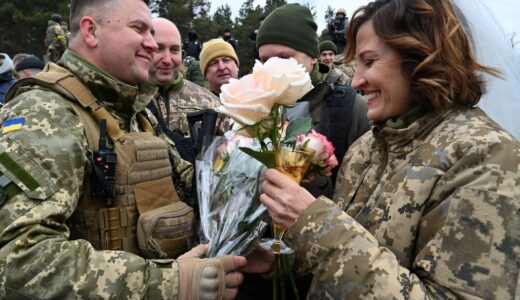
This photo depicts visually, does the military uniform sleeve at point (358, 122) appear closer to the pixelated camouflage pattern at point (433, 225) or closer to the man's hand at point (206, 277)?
the pixelated camouflage pattern at point (433, 225)

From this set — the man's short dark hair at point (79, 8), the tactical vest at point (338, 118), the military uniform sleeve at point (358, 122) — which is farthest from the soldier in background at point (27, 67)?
the military uniform sleeve at point (358, 122)

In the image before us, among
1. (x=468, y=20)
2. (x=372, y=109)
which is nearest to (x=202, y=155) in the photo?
(x=372, y=109)

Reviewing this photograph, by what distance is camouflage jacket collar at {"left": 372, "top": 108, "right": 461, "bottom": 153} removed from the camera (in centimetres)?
179

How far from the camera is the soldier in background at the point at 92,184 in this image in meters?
1.64

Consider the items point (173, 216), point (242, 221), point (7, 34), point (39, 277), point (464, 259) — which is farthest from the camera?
point (7, 34)

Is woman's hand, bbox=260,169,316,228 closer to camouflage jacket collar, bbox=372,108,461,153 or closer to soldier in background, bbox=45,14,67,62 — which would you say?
camouflage jacket collar, bbox=372,108,461,153

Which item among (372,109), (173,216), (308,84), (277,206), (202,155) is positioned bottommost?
(173,216)

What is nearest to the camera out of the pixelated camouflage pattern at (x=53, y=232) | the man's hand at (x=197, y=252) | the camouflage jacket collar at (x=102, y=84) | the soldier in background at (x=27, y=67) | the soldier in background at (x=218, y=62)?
the pixelated camouflage pattern at (x=53, y=232)

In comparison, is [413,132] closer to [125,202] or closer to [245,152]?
[245,152]

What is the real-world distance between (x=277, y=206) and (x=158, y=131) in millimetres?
1408

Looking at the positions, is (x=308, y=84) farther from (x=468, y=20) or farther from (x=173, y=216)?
(x=173, y=216)

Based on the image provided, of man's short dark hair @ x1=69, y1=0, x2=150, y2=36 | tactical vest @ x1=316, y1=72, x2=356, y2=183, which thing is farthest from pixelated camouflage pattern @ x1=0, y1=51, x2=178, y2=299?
tactical vest @ x1=316, y1=72, x2=356, y2=183

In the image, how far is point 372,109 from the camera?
195 cm

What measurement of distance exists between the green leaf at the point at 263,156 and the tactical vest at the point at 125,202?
697 millimetres
